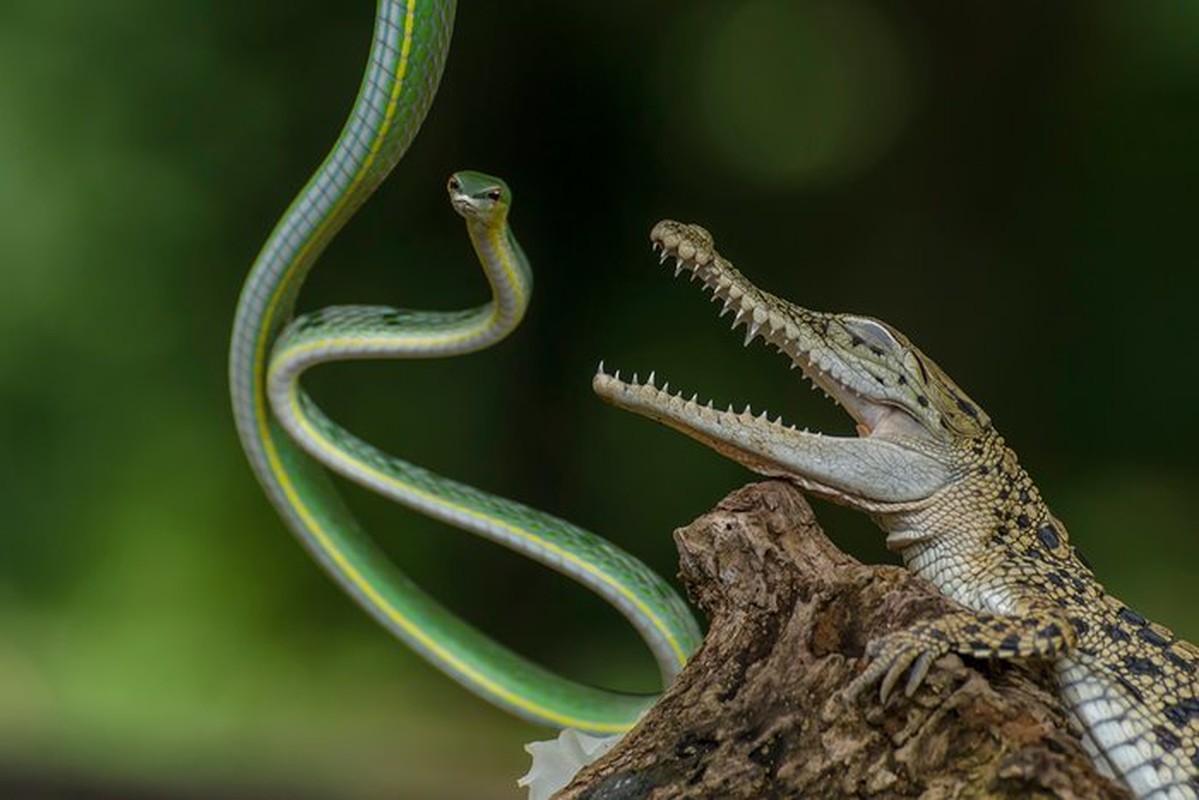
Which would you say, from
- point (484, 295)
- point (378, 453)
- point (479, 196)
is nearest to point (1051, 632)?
point (479, 196)

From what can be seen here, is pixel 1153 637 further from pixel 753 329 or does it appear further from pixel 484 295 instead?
pixel 484 295

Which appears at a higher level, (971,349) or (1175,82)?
(1175,82)

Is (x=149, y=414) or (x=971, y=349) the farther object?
(x=149, y=414)

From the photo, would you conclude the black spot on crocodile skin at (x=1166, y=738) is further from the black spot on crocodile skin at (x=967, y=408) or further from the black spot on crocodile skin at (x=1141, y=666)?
the black spot on crocodile skin at (x=967, y=408)

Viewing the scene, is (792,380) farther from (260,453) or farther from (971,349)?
(260,453)

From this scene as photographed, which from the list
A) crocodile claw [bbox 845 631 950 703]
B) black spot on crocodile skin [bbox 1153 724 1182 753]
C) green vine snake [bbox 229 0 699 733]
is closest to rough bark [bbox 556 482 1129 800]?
crocodile claw [bbox 845 631 950 703]

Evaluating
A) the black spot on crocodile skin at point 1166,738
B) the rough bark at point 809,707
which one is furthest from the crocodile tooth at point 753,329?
the black spot on crocodile skin at point 1166,738

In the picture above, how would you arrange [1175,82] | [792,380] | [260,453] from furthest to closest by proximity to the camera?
[792,380], [1175,82], [260,453]

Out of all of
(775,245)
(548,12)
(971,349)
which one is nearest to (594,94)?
(548,12)

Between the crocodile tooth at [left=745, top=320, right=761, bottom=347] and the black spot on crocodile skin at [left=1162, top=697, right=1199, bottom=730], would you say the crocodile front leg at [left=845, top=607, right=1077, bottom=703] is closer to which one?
the black spot on crocodile skin at [left=1162, top=697, right=1199, bottom=730]
